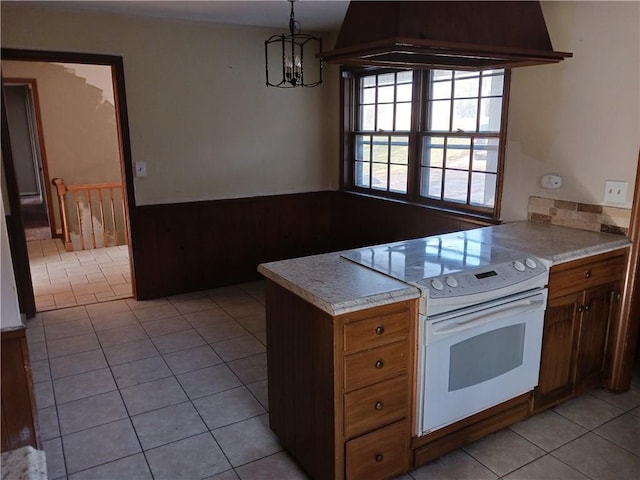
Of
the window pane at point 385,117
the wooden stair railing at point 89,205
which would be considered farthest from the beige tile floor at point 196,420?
the wooden stair railing at point 89,205

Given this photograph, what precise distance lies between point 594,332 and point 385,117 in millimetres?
2519

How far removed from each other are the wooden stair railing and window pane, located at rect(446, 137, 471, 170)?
13.1ft

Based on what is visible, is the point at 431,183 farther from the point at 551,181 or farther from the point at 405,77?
the point at 551,181

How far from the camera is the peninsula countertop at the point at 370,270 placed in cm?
183

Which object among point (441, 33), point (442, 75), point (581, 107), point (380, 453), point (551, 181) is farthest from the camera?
point (442, 75)

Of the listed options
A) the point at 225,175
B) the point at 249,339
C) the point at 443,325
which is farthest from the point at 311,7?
the point at 443,325

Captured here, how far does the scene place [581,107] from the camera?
2824 millimetres

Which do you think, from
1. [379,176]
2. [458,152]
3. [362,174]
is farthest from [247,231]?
[458,152]

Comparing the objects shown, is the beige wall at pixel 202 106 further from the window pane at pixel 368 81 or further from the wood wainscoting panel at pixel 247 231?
the window pane at pixel 368 81

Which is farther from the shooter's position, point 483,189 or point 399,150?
point 399,150

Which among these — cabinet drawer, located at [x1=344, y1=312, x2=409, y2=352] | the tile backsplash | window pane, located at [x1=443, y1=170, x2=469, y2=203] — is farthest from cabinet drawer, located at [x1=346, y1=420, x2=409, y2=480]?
window pane, located at [x1=443, y1=170, x2=469, y2=203]

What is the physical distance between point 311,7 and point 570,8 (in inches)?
69.1

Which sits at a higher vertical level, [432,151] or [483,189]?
[432,151]

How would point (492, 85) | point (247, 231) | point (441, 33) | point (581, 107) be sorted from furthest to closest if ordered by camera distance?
point (247, 231), point (492, 85), point (581, 107), point (441, 33)
